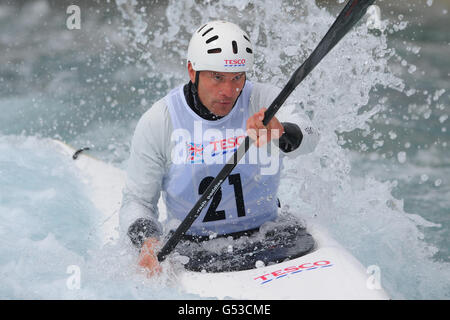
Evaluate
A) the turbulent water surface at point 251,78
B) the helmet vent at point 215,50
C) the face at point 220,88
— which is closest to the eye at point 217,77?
Result: the face at point 220,88

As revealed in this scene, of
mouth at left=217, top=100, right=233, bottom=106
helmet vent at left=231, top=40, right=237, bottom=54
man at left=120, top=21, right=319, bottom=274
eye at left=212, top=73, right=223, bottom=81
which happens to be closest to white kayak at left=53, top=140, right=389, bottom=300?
man at left=120, top=21, right=319, bottom=274

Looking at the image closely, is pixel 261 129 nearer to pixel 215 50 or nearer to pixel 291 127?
pixel 291 127

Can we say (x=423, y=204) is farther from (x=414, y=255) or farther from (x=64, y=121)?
(x=64, y=121)

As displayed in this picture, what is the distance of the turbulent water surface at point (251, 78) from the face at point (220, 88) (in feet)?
2.69

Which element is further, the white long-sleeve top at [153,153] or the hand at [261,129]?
the white long-sleeve top at [153,153]

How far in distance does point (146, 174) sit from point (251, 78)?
2198 millimetres

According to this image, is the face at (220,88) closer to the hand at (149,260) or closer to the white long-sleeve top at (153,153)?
the white long-sleeve top at (153,153)

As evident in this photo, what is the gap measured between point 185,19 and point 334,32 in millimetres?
7144

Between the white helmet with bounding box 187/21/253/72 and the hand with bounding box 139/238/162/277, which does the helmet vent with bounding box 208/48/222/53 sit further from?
the hand with bounding box 139/238/162/277

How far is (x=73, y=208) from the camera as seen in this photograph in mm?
3945

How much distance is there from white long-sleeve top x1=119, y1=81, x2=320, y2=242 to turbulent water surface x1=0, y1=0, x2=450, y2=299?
0.76 ft

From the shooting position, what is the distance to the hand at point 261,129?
2.19m

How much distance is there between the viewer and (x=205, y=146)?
2.60m
